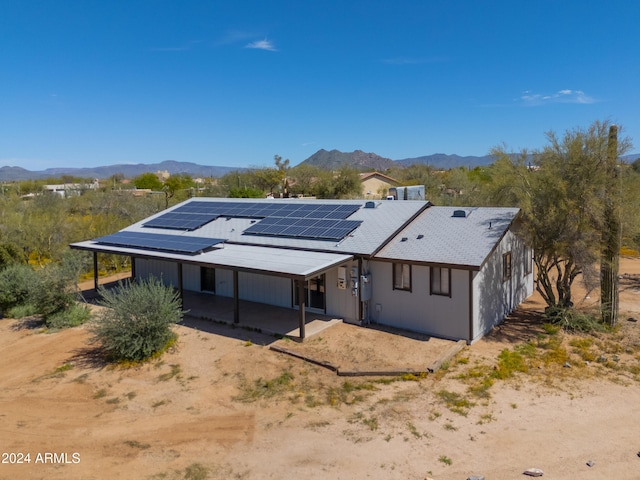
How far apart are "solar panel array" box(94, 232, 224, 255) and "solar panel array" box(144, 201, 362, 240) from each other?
140cm

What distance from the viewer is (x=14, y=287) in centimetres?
1925

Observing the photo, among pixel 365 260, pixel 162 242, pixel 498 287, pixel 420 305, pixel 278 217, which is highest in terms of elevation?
pixel 278 217

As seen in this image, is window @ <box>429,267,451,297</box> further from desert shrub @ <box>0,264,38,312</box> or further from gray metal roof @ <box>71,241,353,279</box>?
desert shrub @ <box>0,264,38,312</box>

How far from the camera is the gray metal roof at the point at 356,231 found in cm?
1606

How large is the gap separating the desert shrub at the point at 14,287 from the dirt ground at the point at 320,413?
5389mm

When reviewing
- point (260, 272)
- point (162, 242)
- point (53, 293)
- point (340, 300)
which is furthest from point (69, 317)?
point (340, 300)

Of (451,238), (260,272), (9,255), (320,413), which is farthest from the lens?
(9,255)

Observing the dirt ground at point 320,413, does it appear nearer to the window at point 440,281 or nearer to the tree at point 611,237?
the tree at point 611,237

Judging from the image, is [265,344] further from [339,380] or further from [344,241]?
[344,241]

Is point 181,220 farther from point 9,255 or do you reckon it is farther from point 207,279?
point 9,255

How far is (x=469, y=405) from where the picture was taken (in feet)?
33.4

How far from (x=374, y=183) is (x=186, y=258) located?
2057 inches

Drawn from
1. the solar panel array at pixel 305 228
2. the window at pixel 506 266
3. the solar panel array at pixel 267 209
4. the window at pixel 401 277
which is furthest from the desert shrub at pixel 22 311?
the window at pixel 506 266

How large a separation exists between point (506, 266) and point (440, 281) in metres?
3.40
